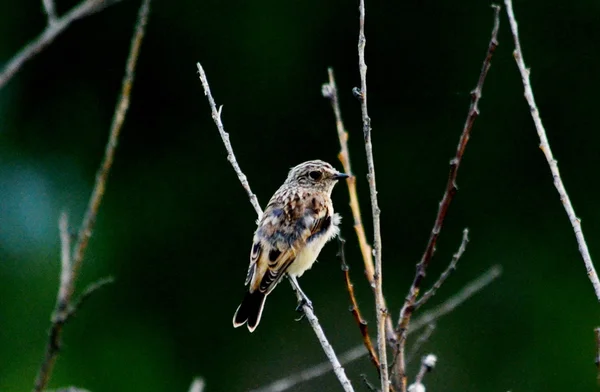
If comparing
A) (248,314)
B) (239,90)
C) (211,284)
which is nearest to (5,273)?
(211,284)

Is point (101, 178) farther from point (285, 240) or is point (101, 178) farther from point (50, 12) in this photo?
point (285, 240)

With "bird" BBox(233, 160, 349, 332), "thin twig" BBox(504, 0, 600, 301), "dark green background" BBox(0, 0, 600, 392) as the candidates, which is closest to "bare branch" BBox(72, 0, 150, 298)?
"thin twig" BBox(504, 0, 600, 301)

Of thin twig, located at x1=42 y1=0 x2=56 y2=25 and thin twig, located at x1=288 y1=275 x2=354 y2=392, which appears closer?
thin twig, located at x1=42 y1=0 x2=56 y2=25

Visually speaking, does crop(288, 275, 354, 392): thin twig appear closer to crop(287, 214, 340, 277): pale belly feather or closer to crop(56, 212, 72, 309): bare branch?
crop(56, 212, 72, 309): bare branch

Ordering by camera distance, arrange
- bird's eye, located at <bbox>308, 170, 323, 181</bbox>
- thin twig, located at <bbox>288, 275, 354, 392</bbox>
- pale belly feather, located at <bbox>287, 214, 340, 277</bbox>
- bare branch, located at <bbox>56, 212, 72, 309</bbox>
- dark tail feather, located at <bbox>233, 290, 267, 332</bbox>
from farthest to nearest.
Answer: bird's eye, located at <bbox>308, 170, 323, 181</bbox>, pale belly feather, located at <bbox>287, 214, 340, 277</bbox>, dark tail feather, located at <bbox>233, 290, 267, 332</bbox>, thin twig, located at <bbox>288, 275, 354, 392</bbox>, bare branch, located at <bbox>56, 212, 72, 309</bbox>

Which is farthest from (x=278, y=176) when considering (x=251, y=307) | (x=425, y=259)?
(x=425, y=259)

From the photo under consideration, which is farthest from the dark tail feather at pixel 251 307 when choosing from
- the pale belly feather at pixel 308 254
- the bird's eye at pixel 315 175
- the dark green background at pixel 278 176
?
the dark green background at pixel 278 176

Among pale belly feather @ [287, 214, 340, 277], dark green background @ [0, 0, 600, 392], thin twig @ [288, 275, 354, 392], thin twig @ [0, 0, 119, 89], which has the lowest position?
thin twig @ [288, 275, 354, 392]
